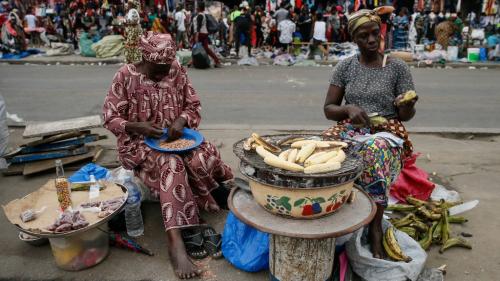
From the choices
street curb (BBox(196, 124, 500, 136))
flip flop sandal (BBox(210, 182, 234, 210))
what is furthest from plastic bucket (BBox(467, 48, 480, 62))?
flip flop sandal (BBox(210, 182, 234, 210))

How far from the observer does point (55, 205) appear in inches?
115

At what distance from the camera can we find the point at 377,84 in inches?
120

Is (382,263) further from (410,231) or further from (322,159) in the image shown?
(322,159)

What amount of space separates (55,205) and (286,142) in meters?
1.67

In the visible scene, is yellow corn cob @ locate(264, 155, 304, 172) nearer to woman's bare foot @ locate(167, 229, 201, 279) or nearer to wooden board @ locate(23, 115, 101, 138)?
woman's bare foot @ locate(167, 229, 201, 279)

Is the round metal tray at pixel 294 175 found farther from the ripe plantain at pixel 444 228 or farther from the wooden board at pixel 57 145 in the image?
the wooden board at pixel 57 145

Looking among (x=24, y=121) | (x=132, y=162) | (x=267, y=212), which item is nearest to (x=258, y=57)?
(x=24, y=121)

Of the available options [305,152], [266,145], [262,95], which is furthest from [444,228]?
[262,95]

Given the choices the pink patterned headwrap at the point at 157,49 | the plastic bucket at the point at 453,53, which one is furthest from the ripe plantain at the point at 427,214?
the plastic bucket at the point at 453,53

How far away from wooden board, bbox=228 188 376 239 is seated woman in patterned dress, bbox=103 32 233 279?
59 centimetres

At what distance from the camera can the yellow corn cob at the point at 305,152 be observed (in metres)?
2.26

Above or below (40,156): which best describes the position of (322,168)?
above

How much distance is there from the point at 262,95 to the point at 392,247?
5.85 m

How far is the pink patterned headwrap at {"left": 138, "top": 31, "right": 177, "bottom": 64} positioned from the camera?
304 centimetres
